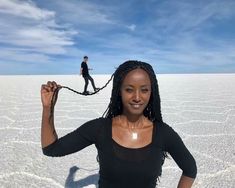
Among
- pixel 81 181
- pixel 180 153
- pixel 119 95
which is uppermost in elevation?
pixel 119 95

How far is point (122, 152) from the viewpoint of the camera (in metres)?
1.37

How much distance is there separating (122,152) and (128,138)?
0.22ft

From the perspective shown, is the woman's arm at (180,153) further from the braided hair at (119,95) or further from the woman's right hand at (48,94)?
the woman's right hand at (48,94)

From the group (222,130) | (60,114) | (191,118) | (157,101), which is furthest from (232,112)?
(157,101)

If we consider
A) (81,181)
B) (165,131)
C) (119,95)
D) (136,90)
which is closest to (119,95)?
(119,95)

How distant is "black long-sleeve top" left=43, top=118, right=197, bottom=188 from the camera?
4.50ft

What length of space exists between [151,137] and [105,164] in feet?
0.68

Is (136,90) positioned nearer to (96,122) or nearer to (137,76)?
(137,76)

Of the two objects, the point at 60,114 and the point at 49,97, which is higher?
the point at 49,97

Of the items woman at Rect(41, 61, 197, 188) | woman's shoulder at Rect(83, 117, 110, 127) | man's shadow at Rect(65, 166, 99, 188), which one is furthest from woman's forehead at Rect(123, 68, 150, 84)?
man's shadow at Rect(65, 166, 99, 188)

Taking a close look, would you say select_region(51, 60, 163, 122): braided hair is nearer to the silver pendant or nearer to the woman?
the woman

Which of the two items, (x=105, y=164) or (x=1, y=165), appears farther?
(x=1, y=165)

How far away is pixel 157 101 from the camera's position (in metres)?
1.50

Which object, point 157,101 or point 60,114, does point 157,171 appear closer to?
point 157,101
